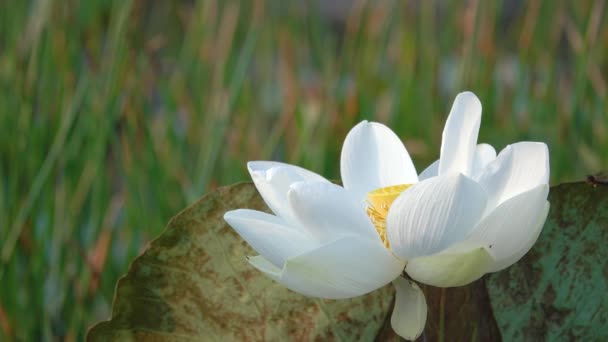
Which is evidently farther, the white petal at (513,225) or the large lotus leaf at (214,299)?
the large lotus leaf at (214,299)

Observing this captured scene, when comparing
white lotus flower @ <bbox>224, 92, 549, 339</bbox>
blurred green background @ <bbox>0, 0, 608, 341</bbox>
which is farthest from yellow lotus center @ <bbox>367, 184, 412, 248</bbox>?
blurred green background @ <bbox>0, 0, 608, 341</bbox>

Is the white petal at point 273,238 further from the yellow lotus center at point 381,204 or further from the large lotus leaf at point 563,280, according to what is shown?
the large lotus leaf at point 563,280

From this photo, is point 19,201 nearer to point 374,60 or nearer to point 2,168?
point 2,168

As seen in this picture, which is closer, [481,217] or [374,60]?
[481,217]

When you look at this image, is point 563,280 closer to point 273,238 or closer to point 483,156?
point 483,156

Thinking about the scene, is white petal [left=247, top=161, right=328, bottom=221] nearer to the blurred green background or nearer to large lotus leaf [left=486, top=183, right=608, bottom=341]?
large lotus leaf [left=486, top=183, right=608, bottom=341]

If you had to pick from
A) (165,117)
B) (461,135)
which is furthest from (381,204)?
(165,117)


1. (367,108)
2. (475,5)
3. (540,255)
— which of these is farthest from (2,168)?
(540,255)

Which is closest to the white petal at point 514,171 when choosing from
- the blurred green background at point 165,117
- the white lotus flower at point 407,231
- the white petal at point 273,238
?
the white lotus flower at point 407,231
